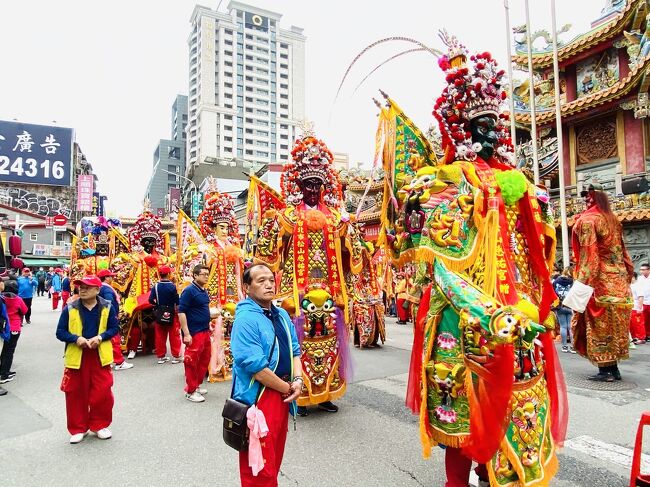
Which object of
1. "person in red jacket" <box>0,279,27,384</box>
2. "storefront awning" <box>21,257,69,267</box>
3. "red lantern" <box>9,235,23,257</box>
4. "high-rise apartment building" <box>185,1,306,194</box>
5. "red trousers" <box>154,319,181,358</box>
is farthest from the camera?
"high-rise apartment building" <box>185,1,306,194</box>

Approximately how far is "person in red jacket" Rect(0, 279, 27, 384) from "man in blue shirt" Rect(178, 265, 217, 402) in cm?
277

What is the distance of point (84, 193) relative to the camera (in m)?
38.3

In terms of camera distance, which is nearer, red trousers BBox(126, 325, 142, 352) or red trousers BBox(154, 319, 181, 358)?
red trousers BBox(154, 319, 181, 358)

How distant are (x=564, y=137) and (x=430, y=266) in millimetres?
18329

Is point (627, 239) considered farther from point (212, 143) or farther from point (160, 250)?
point (212, 143)

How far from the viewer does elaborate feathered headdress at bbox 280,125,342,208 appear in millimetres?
4723

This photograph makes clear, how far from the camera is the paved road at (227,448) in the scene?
3172 mm

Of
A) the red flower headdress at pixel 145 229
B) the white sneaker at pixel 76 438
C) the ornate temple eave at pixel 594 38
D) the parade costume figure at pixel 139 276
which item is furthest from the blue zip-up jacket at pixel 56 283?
the ornate temple eave at pixel 594 38

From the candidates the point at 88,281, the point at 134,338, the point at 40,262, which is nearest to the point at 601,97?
the point at 134,338

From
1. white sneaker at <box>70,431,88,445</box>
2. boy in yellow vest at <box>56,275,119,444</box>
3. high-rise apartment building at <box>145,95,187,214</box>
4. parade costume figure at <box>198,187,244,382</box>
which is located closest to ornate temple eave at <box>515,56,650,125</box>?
parade costume figure at <box>198,187,244,382</box>

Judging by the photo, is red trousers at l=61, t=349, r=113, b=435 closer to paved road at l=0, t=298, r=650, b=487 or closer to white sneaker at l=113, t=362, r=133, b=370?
paved road at l=0, t=298, r=650, b=487

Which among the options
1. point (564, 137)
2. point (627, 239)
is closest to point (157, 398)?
point (627, 239)

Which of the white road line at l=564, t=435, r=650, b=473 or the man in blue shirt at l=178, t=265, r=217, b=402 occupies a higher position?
the man in blue shirt at l=178, t=265, r=217, b=402

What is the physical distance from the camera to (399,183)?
9.26 ft
